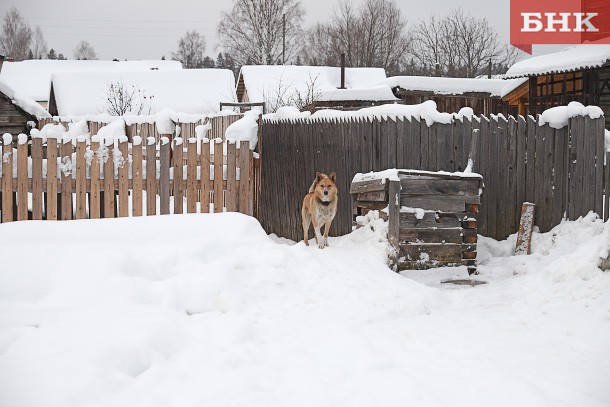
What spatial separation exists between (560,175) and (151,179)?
17.6 feet

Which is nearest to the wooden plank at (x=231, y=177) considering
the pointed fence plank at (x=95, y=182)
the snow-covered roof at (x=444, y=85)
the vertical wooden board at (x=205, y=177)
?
the vertical wooden board at (x=205, y=177)

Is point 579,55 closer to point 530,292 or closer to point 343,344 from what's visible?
point 530,292

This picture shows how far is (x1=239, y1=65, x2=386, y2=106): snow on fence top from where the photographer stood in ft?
113

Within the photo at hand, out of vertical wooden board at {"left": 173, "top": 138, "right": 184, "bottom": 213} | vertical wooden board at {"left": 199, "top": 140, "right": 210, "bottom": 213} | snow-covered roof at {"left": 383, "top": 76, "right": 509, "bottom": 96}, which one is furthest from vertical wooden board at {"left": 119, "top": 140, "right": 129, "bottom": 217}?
snow-covered roof at {"left": 383, "top": 76, "right": 509, "bottom": 96}

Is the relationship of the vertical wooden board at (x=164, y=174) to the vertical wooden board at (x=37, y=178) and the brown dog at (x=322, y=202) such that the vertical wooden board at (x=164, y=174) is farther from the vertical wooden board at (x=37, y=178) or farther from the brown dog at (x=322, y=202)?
the brown dog at (x=322, y=202)

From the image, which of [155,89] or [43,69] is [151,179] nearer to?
[155,89]

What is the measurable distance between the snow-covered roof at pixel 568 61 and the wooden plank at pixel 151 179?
15502 millimetres

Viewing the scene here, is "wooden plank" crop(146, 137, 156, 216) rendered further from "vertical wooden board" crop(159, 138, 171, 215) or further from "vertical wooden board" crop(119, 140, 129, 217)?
"vertical wooden board" crop(119, 140, 129, 217)

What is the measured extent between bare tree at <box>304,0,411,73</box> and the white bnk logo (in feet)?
97.3

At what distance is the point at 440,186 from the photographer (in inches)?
277

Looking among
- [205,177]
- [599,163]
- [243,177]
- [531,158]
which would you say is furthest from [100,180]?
[599,163]

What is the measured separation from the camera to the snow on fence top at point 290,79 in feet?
113

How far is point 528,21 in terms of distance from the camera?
29234mm

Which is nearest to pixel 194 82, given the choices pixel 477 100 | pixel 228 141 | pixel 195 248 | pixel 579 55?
pixel 477 100
